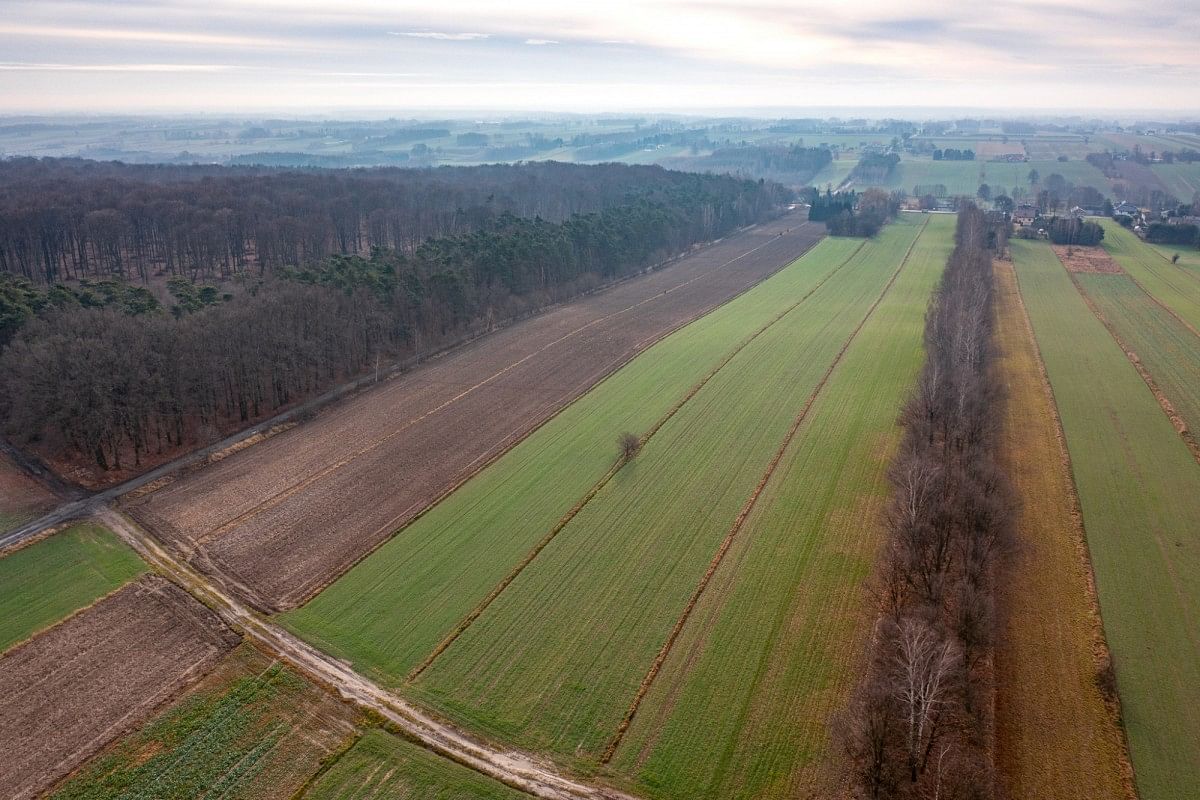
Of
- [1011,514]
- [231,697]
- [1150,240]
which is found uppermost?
[1150,240]

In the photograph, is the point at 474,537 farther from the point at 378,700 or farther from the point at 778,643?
the point at 778,643

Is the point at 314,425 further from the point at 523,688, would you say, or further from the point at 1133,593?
the point at 1133,593

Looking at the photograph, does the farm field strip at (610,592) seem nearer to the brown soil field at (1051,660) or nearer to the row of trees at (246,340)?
the brown soil field at (1051,660)

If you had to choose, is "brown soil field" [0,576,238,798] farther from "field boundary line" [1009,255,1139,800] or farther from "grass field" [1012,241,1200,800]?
"grass field" [1012,241,1200,800]

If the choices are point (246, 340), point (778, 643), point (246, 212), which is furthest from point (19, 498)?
point (246, 212)

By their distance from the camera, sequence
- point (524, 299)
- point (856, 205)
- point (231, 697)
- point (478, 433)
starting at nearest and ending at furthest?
point (231, 697) < point (478, 433) < point (524, 299) < point (856, 205)

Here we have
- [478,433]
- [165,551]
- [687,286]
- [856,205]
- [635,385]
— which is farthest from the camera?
[856,205]

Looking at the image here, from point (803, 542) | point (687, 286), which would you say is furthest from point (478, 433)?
point (687, 286)
